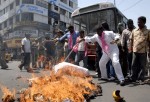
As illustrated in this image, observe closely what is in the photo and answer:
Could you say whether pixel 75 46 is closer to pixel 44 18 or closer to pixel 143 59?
pixel 143 59

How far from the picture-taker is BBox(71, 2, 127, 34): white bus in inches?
463

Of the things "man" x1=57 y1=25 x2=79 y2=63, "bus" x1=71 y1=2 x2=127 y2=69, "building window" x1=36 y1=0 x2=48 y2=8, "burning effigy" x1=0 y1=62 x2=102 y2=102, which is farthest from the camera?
"building window" x1=36 y1=0 x2=48 y2=8

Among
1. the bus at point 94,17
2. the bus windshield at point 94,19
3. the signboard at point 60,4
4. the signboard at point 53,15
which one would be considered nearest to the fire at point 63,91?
the bus at point 94,17

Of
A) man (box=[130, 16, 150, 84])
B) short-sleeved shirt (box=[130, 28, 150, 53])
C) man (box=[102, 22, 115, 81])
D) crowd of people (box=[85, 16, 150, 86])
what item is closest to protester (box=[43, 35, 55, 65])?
man (box=[102, 22, 115, 81])

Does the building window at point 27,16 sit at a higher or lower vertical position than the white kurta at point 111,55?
higher

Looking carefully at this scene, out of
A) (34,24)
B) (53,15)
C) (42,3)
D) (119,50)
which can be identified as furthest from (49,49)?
(53,15)

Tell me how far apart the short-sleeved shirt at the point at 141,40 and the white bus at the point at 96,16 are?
417 cm

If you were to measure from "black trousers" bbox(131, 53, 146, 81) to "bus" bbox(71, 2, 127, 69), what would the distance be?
3832 mm

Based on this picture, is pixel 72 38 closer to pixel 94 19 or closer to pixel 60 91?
pixel 94 19

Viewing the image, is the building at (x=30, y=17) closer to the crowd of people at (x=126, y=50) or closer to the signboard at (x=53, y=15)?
the signboard at (x=53, y=15)

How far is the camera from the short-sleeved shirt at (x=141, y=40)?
290 inches

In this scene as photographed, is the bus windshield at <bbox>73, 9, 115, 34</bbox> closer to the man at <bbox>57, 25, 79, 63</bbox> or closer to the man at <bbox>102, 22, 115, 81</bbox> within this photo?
the man at <bbox>57, 25, 79, 63</bbox>

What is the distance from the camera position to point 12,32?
130 ft

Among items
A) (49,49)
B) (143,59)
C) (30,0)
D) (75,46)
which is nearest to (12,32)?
(30,0)
